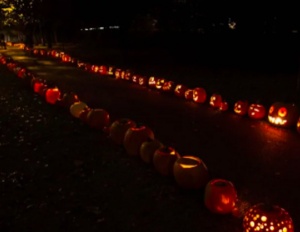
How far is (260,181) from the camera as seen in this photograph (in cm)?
579

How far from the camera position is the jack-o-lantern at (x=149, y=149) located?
630cm

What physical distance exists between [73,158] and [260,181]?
3117 mm

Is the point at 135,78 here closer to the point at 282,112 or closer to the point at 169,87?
the point at 169,87

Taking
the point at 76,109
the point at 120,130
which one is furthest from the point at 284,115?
the point at 76,109

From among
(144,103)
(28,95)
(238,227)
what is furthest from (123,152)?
(28,95)

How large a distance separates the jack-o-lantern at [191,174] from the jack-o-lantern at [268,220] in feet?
4.08

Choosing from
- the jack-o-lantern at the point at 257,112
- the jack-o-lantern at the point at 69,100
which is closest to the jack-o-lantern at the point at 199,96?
the jack-o-lantern at the point at 257,112

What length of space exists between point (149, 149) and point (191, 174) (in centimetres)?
113

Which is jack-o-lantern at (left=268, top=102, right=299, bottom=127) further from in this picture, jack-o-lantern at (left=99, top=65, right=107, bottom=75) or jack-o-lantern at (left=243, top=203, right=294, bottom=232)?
jack-o-lantern at (left=99, top=65, right=107, bottom=75)

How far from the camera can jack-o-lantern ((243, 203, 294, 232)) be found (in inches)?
162

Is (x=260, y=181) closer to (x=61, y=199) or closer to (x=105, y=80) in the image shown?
(x=61, y=199)

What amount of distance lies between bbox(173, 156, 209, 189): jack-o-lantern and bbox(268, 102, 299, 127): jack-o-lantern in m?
3.92

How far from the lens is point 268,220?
4.12 m

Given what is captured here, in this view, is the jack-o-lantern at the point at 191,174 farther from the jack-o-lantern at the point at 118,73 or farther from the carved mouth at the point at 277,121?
the jack-o-lantern at the point at 118,73
